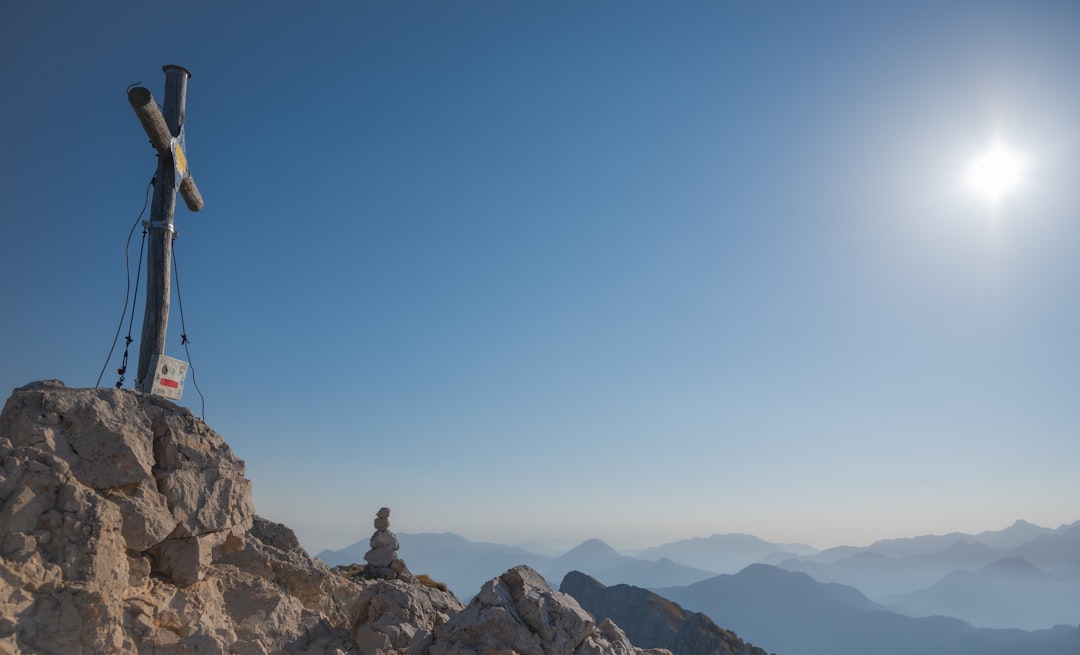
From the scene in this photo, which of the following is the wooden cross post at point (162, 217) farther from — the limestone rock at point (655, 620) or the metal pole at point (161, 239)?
the limestone rock at point (655, 620)

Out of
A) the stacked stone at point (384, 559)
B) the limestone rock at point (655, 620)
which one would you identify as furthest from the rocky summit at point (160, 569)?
the limestone rock at point (655, 620)

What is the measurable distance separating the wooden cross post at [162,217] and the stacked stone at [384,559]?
10.7 m

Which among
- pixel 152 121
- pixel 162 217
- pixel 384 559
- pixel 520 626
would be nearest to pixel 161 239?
pixel 162 217

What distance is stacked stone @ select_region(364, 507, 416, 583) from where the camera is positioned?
69.4ft

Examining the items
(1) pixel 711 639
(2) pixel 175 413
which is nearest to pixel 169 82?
(2) pixel 175 413

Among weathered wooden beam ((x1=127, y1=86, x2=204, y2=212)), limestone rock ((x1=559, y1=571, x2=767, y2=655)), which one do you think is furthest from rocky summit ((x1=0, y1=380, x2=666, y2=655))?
limestone rock ((x1=559, y1=571, x2=767, y2=655))

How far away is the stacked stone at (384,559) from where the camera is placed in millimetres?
21141

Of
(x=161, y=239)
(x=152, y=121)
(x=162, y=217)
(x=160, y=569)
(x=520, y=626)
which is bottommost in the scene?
(x=520, y=626)

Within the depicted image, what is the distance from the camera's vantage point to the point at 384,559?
21344 mm

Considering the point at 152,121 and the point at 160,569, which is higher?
the point at 152,121

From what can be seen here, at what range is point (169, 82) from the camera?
1413 cm

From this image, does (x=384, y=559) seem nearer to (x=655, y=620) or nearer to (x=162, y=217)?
(x=162, y=217)

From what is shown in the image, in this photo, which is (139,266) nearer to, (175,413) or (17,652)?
(175,413)

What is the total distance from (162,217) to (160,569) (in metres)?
7.76
